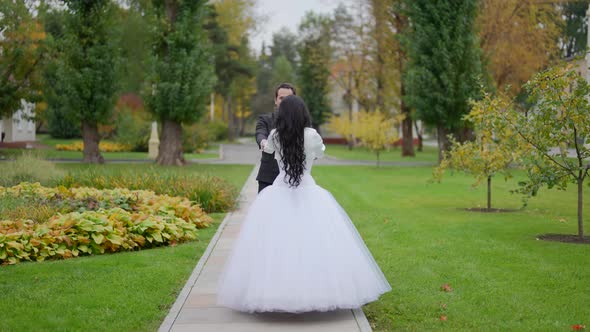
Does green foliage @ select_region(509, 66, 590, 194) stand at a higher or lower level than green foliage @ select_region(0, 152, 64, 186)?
higher

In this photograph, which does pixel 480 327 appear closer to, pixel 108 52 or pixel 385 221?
pixel 385 221

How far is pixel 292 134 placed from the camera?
663 centimetres

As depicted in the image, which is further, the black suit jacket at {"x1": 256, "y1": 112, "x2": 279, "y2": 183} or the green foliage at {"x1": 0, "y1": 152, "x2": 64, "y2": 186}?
the green foliage at {"x1": 0, "y1": 152, "x2": 64, "y2": 186}

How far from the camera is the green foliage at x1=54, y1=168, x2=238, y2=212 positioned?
1528 cm

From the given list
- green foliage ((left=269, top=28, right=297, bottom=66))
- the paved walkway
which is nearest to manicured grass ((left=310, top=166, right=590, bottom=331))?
the paved walkway

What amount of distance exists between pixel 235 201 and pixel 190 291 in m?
A: 8.25

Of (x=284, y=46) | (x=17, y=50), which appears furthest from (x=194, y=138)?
(x=284, y=46)

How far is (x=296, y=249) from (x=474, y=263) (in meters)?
3.89

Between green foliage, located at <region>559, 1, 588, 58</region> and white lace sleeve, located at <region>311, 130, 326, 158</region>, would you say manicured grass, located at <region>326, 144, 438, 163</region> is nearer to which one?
green foliage, located at <region>559, 1, 588, 58</region>

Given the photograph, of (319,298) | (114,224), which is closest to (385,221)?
(114,224)

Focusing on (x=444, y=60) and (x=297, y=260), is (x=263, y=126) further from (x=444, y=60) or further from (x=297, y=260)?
(x=444, y=60)

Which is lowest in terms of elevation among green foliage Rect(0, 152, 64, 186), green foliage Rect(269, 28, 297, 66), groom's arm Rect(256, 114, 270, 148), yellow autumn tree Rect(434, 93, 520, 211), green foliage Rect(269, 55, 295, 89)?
green foliage Rect(0, 152, 64, 186)

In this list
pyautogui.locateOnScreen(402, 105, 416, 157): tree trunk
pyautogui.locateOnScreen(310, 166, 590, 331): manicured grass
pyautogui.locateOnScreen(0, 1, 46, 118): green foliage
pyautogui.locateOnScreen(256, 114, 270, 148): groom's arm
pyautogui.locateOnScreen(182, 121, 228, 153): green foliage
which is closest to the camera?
pyautogui.locateOnScreen(310, 166, 590, 331): manicured grass

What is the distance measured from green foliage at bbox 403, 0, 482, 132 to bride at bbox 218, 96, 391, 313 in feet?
87.9
